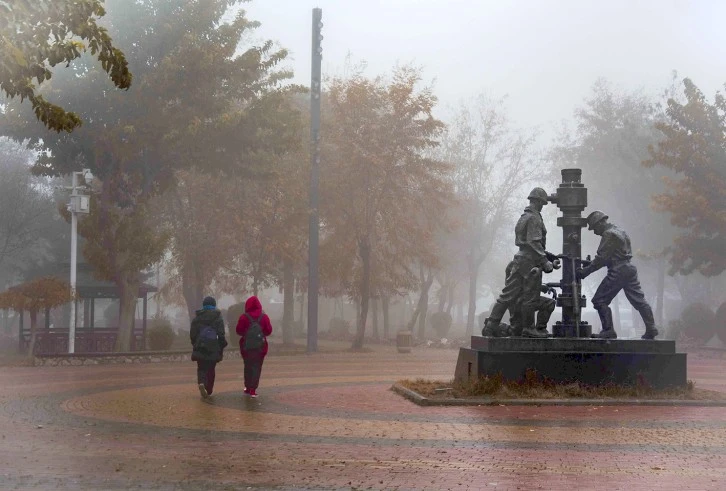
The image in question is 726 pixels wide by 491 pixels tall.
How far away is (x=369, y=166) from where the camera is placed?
44406 mm

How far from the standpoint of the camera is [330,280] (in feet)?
163

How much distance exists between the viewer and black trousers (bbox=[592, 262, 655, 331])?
21.4 m

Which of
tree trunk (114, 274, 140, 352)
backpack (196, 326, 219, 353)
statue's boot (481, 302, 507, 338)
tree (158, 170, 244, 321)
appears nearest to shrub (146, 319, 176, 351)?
tree trunk (114, 274, 140, 352)

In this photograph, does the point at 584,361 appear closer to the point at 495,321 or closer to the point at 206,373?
the point at 495,321

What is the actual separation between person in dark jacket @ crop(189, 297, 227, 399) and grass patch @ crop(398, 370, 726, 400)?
3477 millimetres

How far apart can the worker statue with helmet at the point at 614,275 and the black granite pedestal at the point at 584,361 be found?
616 millimetres

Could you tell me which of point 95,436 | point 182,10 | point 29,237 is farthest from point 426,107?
point 95,436

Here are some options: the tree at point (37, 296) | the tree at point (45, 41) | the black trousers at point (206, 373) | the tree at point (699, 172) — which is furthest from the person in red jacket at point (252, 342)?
the tree at point (699, 172)

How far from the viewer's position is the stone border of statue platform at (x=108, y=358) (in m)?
31.5

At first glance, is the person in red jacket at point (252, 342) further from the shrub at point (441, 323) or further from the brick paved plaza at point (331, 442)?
the shrub at point (441, 323)

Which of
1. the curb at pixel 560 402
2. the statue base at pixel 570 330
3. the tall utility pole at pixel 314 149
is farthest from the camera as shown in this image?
the tall utility pole at pixel 314 149

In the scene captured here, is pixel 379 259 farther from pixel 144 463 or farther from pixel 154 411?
pixel 144 463

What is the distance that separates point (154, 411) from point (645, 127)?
55306 mm

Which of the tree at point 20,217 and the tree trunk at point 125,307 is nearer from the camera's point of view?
the tree trunk at point 125,307
